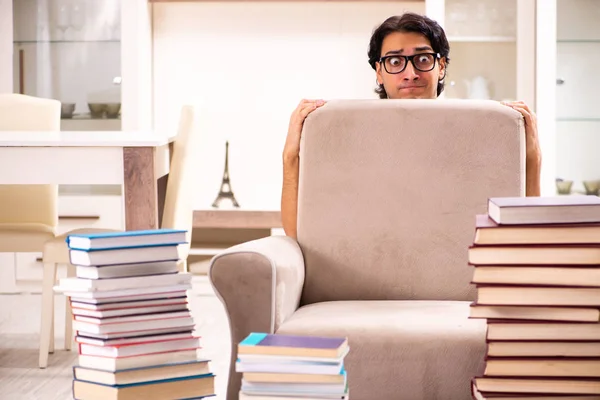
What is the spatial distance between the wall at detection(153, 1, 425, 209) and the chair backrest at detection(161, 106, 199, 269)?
5.74 ft

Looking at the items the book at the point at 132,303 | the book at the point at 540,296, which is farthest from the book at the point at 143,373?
the book at the point at 540,296

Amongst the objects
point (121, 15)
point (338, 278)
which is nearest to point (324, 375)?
point (338, 278)

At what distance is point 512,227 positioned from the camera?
1688 millimetres

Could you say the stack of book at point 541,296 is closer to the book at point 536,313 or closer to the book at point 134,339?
the book at point 536,313

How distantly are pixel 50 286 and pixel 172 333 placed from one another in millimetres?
1609

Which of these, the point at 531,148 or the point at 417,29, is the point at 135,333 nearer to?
the point at 531,148

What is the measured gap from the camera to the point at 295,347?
1484 millimetres

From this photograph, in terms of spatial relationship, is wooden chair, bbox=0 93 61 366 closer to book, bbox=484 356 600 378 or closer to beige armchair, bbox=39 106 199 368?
beige armchair, bbox=39 106 199 368

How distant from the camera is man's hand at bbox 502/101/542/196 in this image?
2.45 m

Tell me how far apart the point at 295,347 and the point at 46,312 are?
198cm

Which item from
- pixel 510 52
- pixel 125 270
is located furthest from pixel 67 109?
pixel 125 270

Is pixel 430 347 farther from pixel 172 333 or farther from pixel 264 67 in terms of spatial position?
pixel 264 67

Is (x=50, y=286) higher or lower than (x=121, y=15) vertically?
lower

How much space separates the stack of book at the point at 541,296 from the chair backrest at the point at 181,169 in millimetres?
1792
